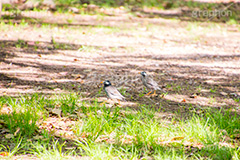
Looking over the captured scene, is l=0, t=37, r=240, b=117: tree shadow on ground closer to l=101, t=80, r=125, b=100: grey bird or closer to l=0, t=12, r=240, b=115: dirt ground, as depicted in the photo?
l=0, t=12, r=240, b=115: dirt ground

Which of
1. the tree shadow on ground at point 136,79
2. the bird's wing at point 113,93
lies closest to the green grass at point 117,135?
the bird's wing at point 113,93

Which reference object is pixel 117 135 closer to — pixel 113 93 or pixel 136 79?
pixel 113 93

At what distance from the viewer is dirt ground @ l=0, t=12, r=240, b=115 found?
5.19 metres

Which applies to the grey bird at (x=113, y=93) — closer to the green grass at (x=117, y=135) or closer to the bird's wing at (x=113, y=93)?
the bird's wing at (x=113, y=93)

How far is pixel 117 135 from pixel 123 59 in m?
4.10

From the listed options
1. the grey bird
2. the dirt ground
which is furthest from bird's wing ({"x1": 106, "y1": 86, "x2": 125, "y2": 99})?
the dirt ground

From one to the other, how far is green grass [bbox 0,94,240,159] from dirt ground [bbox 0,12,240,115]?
843 mm

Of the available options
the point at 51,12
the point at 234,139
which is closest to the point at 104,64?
the point at 234,139

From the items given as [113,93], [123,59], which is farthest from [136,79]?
[123,59]

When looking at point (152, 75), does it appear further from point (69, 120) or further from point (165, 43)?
point (165, 43)

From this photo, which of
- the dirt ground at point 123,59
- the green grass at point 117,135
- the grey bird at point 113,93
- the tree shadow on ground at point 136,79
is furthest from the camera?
the dirt ground at point 123,59

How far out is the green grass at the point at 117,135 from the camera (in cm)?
311

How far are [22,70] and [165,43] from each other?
482cm

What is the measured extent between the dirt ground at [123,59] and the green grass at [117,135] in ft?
2.77
